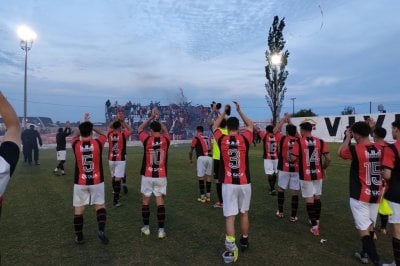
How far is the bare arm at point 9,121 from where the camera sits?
2.68 metres

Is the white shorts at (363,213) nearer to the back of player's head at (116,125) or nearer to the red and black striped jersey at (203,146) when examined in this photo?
the red and black striped jersey at (203,146)

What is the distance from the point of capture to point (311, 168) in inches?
288

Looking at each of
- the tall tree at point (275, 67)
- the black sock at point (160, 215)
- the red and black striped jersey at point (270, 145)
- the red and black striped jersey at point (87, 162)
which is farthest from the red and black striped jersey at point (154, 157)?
the tall tree at point (275, 67)

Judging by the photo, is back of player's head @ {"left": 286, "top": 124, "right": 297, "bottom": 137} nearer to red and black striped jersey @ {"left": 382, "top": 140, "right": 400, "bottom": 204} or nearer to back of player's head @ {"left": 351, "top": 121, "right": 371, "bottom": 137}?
back of player's head @ {"left": 351, "top": 121, "right": 371, "bottom": 137}

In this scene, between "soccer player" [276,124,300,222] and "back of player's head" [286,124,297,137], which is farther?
"back of player's head" [286,124,297,137]

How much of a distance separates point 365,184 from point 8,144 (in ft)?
16.9

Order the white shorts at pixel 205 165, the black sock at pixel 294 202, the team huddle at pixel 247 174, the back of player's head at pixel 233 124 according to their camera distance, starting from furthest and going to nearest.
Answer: the white shorts at pixel 205 165
the black sock at pixel 294 202
the back of player's head at pixel 233 124
the team huddle at pixel 247 174

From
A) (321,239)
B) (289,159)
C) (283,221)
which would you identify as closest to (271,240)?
(321,239)

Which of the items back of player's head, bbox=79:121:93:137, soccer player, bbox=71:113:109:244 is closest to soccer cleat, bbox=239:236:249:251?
soccer player, bbox=71:113:109:244

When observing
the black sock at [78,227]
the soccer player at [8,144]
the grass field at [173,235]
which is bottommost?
the grass field at [173,235]

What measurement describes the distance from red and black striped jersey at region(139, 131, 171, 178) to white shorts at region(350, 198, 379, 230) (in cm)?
384

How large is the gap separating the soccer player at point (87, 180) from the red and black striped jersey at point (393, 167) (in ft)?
16.9

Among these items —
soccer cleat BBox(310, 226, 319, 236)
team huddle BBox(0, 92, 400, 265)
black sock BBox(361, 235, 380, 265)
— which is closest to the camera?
black sock BBox(361, 235, 380, 265)

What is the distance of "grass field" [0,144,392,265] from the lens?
19.1 feet
